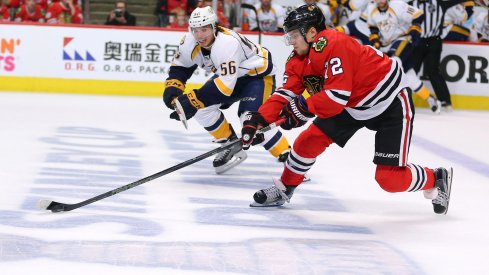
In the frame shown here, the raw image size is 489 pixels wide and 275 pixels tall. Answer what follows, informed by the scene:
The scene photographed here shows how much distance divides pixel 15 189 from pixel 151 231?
118 cm

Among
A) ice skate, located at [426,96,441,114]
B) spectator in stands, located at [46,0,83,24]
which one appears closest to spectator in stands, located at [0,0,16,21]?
spectator in stands, located at [46,0,83,24]

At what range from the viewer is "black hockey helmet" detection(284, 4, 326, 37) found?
416 cm

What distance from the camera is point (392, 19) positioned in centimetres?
1023

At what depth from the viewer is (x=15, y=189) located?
486 cm

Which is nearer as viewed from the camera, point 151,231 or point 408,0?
point 151,231

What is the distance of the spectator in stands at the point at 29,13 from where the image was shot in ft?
34.9

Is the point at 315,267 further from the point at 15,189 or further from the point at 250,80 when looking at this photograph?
the point at 250,80

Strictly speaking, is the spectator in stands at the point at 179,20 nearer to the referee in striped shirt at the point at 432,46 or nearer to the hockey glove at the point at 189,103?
the referee in striped shirt at the point at 432,46

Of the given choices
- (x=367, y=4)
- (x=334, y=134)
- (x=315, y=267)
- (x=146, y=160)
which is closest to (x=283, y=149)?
(x=146, y=160)

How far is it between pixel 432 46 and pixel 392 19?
517 millimetres

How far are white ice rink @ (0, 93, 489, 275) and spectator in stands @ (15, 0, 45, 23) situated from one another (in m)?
3.40

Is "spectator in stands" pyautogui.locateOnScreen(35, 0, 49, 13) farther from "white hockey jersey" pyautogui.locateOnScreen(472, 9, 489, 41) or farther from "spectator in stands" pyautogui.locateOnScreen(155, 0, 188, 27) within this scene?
"white hockey jersey" pyautogui.locateOnScreen(472, 9, 489, 41)

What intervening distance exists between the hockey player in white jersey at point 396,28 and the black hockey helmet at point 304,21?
5.96 m

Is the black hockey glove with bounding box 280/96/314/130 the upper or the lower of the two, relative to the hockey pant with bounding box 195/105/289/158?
upper
